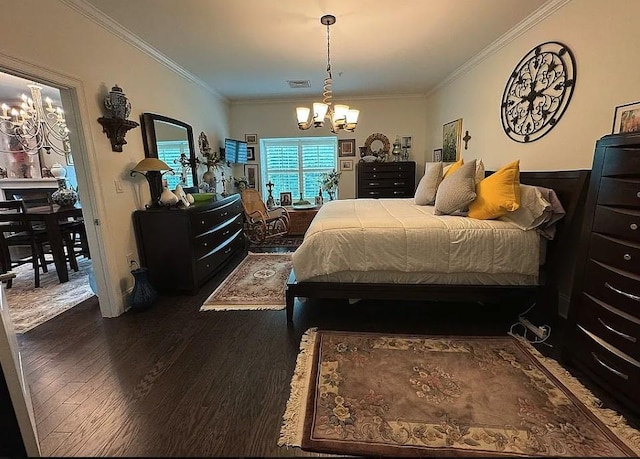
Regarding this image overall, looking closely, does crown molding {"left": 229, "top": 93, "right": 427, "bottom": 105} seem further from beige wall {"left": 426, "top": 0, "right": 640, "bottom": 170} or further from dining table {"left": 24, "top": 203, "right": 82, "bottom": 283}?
dining table {"left": 24, "top": 203, "right": 82, "bottom": 283}

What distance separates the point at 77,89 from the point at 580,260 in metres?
3.69

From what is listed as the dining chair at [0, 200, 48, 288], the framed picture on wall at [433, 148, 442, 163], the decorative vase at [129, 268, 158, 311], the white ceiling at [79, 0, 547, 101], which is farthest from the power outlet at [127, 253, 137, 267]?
the framed picture on wall at [433, 148, 442, 163]

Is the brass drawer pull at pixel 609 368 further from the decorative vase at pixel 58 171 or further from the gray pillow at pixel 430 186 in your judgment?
the decorative vase at pixel 58 171

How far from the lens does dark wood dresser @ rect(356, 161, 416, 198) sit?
17.6 ft

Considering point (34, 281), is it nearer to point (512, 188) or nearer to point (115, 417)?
point (115, 417)

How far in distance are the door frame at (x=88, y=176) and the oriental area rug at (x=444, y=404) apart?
6.20 feet

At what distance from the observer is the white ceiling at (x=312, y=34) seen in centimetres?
236

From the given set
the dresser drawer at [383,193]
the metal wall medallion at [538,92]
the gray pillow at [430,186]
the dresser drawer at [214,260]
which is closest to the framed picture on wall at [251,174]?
the dresser drawer at [214,260]

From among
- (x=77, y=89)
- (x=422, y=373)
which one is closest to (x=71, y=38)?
(x=77, y=89)

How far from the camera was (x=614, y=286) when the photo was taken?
149cm

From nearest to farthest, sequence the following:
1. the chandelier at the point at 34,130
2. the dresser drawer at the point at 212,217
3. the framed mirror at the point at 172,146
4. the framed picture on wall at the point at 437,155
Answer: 1. the dresser drawer at the point at 212,217
2. the framed mirror at the point at 172,146
3. the chandelier at the point at 34,130
4. the framed picture on wall at the point at 437,155

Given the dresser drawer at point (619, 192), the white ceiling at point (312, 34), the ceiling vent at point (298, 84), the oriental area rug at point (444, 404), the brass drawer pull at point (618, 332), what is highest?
the ceiling vent at point (298, 84)

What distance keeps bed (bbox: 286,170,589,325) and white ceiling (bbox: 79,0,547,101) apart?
5.44ft

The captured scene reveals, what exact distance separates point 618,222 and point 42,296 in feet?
15.7
